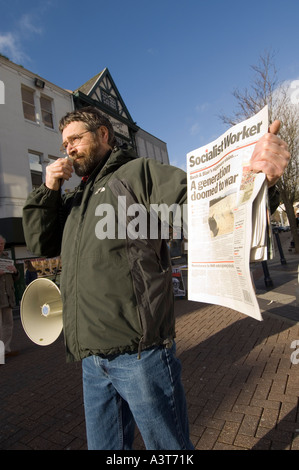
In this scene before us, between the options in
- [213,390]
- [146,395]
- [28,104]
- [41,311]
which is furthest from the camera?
[28,104]

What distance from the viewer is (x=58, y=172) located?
1.56 m

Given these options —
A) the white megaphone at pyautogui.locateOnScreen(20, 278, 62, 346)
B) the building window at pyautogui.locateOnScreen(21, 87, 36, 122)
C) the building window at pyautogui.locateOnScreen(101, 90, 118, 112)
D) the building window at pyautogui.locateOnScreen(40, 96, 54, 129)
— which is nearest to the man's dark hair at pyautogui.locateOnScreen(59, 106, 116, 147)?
the white megaphone at pyautogui.locateOnScreen(20, 278, 62, 346)

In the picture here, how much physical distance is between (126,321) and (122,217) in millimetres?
474

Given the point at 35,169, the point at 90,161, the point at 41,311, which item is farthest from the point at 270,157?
the point at 35,169

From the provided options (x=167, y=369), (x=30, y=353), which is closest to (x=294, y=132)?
(x=30, y=353)

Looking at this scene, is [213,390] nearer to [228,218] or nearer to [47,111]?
[228,218]

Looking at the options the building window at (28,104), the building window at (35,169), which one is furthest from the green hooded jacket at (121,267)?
→ the building window at (28,104)

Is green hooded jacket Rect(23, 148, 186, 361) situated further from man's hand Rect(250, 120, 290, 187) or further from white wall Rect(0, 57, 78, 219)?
white wall Rect(0, 57, 78, 219)

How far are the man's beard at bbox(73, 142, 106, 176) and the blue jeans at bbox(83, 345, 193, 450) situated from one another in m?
1.02

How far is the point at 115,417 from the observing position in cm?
145

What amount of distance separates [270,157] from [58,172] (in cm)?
109

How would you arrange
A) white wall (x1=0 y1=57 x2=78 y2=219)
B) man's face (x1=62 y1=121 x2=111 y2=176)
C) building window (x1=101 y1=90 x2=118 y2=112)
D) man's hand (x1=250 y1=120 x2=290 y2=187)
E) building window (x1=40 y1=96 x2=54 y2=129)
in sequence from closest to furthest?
man's hand (x1=250 y1=120 x2=290 y2=187)
man's face (x1=62 y1=121 x2=111 y2=176)
white wall (x1=0 y1=57 x2=78 y2=219)
building window (x1=40 y1=96 x2=54 y2=129)
building window (x1=101 y1=90 x2=118 y2=112)

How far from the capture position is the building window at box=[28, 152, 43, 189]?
44.7ft

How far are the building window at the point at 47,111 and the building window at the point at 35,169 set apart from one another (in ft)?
6.86
